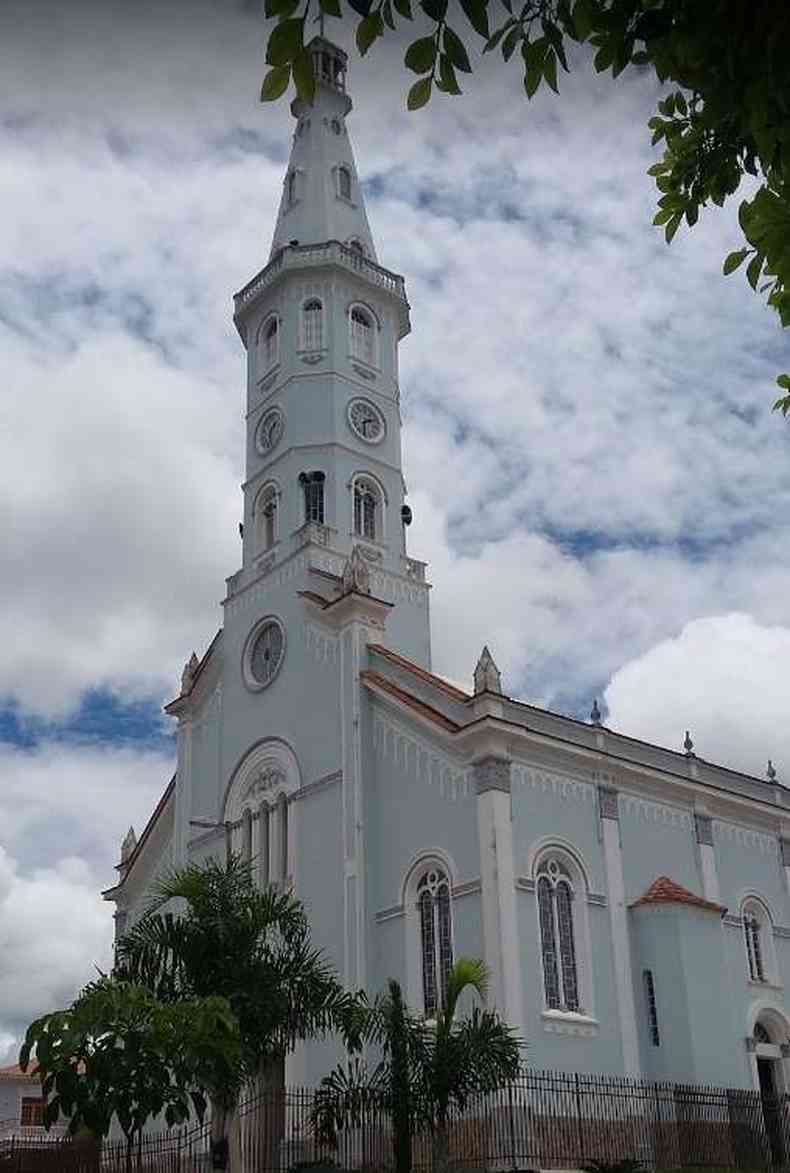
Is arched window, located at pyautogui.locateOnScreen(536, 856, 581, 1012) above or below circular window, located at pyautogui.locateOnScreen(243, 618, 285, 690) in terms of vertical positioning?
below

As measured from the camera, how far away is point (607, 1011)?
2761cm

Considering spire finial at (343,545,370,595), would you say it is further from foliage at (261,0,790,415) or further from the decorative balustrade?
foliage at (261,0,790,415)

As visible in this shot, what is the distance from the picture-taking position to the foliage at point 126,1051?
57.7 ft

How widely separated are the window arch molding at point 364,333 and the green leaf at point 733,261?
30851 mm

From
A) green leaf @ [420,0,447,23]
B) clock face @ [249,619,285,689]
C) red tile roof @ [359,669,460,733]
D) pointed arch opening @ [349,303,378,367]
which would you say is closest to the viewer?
green leaf @ [420,0,447,23]

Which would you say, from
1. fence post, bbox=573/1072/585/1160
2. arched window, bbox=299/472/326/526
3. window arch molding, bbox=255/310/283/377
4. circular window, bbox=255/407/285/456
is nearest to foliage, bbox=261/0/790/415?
fence post, bbox=573/1072/585/1160

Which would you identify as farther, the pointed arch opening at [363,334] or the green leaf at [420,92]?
the pointed arch opening at [363,334]

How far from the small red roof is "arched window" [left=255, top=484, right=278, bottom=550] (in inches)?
541

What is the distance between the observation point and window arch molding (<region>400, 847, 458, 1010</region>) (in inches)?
1073

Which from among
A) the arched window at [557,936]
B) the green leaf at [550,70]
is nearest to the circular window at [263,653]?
the arched window at [557,936]

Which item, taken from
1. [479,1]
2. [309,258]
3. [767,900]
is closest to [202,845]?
[767,900]

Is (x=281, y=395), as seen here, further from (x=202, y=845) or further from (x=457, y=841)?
(x=457, y=841)

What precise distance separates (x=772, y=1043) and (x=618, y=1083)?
245 inches

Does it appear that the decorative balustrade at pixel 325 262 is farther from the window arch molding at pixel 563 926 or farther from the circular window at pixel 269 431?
the window arch molding at pixel 563 926
